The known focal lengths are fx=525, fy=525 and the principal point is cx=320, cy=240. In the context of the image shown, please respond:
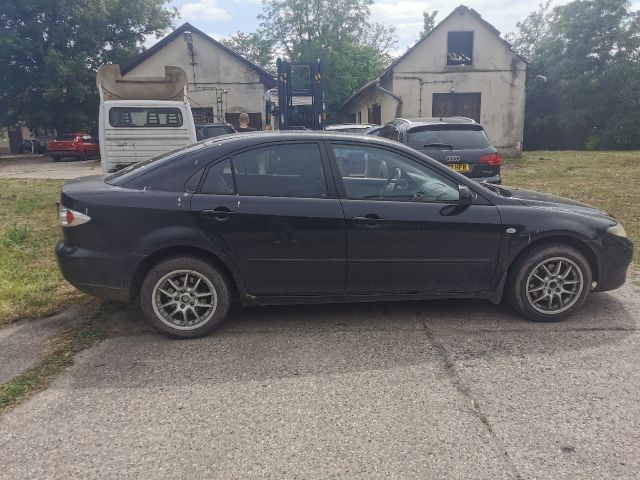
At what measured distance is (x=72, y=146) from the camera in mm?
26703

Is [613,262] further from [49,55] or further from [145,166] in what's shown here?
[49,55]

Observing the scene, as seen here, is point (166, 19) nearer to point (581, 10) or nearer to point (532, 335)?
point (581, 10)

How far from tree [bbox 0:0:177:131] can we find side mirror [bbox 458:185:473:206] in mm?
28819

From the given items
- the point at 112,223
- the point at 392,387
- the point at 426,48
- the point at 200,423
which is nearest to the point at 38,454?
the point at 200,423

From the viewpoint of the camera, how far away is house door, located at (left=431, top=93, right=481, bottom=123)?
2389cm

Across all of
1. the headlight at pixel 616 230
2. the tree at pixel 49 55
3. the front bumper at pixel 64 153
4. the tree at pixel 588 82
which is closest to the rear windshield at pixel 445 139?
the headlight at pixel 616 230

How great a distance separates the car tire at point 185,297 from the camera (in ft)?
13.4

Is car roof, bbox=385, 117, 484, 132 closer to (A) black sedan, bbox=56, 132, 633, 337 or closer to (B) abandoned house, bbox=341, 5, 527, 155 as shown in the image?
(A) black sedan, bbox=56, 132, 633, 337

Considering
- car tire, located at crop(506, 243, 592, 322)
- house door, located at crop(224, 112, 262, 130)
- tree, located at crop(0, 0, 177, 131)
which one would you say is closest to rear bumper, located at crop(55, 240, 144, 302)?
car tire, located at crop(506, 243, 592, 322)

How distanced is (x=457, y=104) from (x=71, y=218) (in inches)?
888

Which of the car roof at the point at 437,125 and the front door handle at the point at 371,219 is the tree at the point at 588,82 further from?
the front door handle at the point at 371,219

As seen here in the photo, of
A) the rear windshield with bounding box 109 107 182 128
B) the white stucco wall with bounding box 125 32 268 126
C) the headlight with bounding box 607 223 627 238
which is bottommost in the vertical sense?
the headlight with bounding box 607 223 627 238

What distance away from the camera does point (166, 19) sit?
3262cm

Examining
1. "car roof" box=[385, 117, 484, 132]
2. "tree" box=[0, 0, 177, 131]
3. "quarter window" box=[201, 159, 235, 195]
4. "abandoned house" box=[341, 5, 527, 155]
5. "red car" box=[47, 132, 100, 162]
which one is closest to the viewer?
"quarter window" box=[201, 159, 235, 195]
